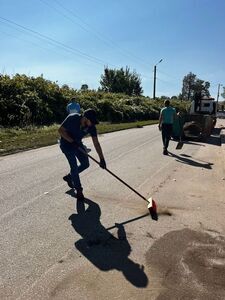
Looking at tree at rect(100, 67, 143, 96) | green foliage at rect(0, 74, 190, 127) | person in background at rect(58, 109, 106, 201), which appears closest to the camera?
person in background at rect(58, 109, 106, 201)

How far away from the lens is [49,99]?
89.7ft

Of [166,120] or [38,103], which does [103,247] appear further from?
[38,103]

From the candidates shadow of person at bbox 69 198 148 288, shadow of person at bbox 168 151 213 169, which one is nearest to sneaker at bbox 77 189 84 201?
shadow of person at bbox 69 198 148 288

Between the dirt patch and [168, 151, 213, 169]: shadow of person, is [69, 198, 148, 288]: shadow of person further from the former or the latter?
[168, 151, 213, 169]: shadow of person

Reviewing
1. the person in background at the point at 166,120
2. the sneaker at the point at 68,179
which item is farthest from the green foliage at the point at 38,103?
the sneaker at the point at 68,179

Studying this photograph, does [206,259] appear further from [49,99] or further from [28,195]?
[49,99]

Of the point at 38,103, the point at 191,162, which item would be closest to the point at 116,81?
the point at 38,103

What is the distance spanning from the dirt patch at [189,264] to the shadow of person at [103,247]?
23cm

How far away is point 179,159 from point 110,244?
8.49 metres

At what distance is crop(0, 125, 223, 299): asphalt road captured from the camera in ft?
13.8

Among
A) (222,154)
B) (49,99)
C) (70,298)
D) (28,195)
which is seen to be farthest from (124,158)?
(49,99)

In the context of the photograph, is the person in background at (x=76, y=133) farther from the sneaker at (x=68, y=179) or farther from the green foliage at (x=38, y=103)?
the green foliage at (x=38, y=103)

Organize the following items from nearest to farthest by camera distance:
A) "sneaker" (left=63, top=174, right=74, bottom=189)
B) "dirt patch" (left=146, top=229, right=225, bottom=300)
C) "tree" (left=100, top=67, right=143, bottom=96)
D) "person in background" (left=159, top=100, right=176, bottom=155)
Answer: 1. "dirt patch" (left=146, top=229, right=225, bottom=300)
2. "sneaker" (left=63, top=174, right=74, bottom=189)
3. "person in background" (left=159, top=100, right=176, bottom=155)
4. "tree" (left=100, top=67, right=143, bottom=96)

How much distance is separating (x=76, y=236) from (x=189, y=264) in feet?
5.07
